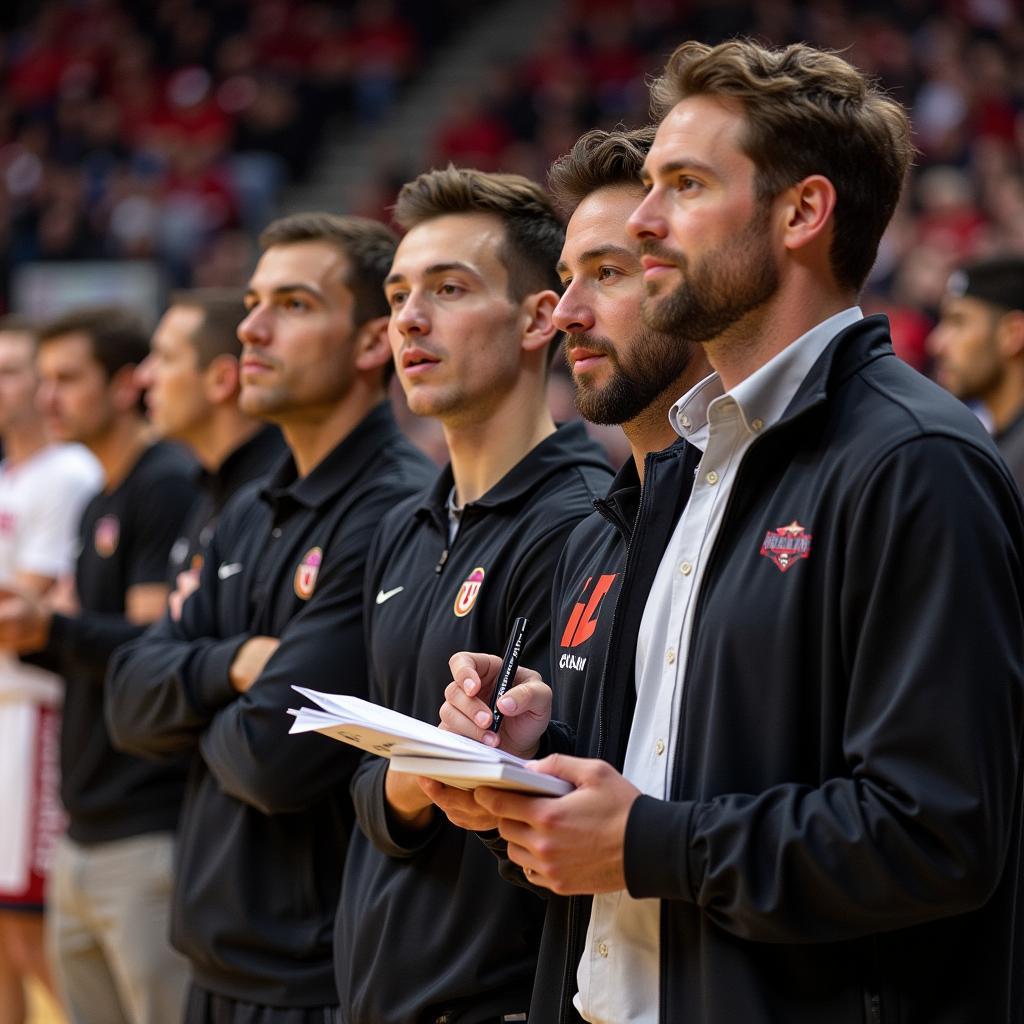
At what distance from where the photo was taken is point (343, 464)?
12.3ft

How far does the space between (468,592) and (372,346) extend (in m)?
1.08

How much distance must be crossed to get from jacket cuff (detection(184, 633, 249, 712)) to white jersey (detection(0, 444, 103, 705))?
201cm

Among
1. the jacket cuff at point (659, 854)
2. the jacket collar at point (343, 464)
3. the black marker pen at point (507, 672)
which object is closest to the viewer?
the jacket cuff at point (659, 854)

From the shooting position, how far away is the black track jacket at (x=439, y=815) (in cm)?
277

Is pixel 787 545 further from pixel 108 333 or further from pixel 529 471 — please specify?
pixel 108 333

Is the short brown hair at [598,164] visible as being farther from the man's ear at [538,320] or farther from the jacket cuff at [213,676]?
the jacket cuff at [213,676]

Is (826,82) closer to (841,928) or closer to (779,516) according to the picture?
(779,516)

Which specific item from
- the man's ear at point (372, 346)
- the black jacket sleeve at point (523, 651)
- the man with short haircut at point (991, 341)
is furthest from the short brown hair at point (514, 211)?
the man with short haircut at point (991, 341)

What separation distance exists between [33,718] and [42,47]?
46.4 feet

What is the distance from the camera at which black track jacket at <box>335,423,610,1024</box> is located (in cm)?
277

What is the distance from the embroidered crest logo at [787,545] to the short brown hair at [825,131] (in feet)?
1.30

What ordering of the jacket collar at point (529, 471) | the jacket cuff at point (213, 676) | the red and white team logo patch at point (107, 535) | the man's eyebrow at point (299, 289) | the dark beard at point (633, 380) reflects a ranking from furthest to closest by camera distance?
the red and white team logo patch at point (107, 535), the man's eyebrow at point (299, 289), the jacket cuff at point (213, 676), the jacket collar at point (529, 471), the dark beard at point (633, 380)

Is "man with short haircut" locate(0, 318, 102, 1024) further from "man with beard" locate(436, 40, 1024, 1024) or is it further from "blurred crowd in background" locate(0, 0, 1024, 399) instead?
"blurred crowd in background" locate(0, 0, 1024, 399)

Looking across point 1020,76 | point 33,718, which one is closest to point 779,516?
point 33,718
